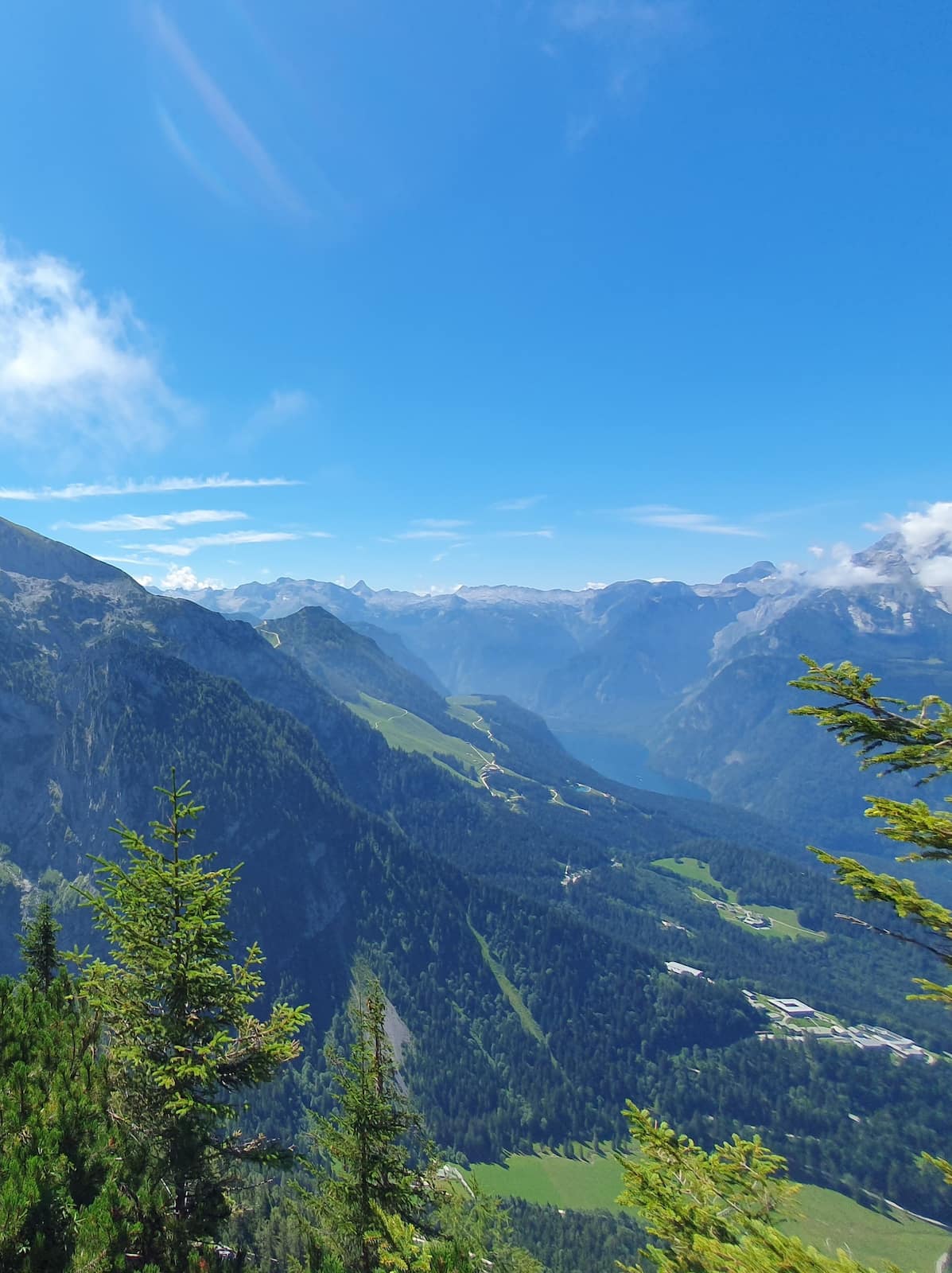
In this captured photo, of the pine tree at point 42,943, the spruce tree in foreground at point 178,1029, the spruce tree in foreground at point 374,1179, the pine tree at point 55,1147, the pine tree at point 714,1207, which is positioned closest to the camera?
the pine tree at point 55,1147

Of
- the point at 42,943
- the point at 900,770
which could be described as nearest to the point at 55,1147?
the point at 900,770

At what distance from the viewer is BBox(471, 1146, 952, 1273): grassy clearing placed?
152625mm

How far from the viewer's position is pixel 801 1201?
5891 inches

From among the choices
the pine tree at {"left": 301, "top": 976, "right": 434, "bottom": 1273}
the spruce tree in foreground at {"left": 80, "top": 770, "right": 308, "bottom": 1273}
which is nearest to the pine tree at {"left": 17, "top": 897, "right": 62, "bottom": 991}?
the pine tree at {"left": 301, "top": 976, "right": 434, "bottom": 1273}

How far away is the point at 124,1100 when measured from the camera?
14523 mm

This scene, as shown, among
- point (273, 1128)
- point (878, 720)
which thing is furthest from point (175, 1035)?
point (273, 1128)

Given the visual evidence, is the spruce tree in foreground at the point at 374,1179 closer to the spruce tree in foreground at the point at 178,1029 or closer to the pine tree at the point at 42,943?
the spruce tree in foreground at the point at 178,1029

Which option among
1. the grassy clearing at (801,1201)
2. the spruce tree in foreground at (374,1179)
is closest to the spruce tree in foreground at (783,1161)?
the spruce tree in foreground at (374,1179)

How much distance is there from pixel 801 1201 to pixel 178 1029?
203 metres

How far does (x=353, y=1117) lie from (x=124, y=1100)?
9.22m

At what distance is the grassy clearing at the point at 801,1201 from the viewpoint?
15262 cm

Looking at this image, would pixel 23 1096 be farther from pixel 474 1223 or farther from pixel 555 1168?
pixel 555 1168

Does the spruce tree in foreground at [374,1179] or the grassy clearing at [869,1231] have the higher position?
the spruce tree in foreground at [374,1179]

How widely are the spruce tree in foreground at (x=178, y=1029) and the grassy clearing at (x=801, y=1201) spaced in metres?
183
